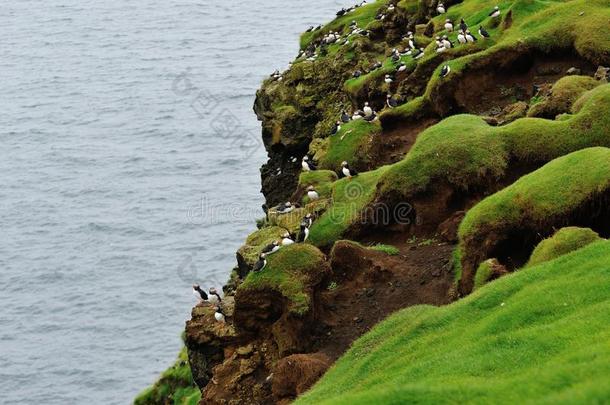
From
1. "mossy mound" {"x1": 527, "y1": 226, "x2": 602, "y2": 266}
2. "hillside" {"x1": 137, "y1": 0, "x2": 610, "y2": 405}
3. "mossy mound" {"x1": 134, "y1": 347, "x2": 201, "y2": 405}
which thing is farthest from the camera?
"mossy mound" {"x1": 134, "y1": 347, "x2": 201, "y2": 405}

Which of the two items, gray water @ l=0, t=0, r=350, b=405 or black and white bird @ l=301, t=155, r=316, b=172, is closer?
black and white bird @ l=301, t=155, r=316, b=172

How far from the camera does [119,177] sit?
92625mm

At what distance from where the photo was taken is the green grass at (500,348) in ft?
49.6

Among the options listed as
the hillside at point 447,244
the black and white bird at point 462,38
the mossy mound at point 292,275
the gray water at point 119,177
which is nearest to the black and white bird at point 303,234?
the hillside at point 447,244

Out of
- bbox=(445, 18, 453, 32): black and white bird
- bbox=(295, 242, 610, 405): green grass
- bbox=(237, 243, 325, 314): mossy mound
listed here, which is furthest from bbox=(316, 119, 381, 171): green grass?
bbox=(295, 242, 610, 405): green grass

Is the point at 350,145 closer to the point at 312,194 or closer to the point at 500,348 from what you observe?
the point at 312,194

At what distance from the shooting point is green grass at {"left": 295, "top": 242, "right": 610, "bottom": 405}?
1513 cm

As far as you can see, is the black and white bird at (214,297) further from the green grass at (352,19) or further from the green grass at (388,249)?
the green grass at (352,19)

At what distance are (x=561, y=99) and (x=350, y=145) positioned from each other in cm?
1255

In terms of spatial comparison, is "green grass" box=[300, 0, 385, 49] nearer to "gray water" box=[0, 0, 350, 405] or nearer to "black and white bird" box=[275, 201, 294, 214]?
"gray water" box=[0, 0, 350, 405]

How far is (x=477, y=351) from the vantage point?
19.4 metres

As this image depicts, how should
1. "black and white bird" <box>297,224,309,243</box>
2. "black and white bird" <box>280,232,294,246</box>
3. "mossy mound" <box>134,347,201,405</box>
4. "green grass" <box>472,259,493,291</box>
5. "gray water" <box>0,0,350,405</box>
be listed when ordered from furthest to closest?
"gray water" <box>0,0,350,405</box> → "mossy mound" <box>134,347,201,405</box> → "black and white bird" <box>297,224,309,243</box> → "black and white bird" <box>280,232,294,246</box> → "green grass" <box>472,259,493,291</box>

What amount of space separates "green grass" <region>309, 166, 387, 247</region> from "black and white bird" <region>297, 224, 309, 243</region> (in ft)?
1.25

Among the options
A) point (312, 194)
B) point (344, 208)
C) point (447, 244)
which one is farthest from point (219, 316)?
point (312, 194)
